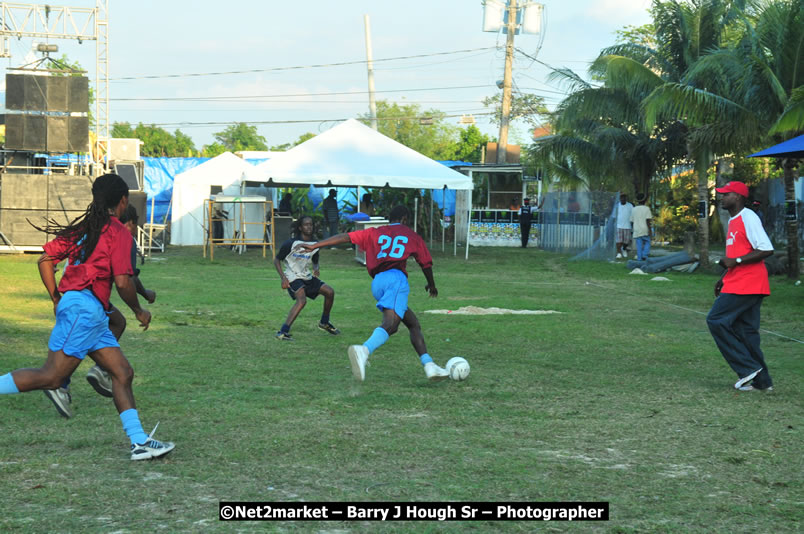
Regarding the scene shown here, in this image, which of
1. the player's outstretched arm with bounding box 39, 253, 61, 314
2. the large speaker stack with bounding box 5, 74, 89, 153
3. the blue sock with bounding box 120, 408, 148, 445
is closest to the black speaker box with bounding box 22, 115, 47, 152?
the large speaker stack with bounding box 5, 74, 89, 153

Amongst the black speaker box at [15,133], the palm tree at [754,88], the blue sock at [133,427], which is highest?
the palm tree at [754,88]

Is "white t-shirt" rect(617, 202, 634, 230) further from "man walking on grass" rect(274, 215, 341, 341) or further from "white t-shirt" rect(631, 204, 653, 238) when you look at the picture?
"man walking on grass" rect(274, 215, 341, 341)

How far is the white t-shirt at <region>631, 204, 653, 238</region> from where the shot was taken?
85.6ft

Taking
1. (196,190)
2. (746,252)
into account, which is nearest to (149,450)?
(746,252)

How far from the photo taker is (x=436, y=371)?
25.8ft

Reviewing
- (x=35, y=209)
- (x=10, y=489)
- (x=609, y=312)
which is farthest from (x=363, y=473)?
(x=35, y=209)

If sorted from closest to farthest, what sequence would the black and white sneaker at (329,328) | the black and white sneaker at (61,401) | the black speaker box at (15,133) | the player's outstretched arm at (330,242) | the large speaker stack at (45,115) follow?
the black and white sneaker at (61,401) < the player's outstretched arm at (330,242) < the black and white sneaker at (329,328) < the black speaker box at (15,133) < the large speaker stack at (45,115)

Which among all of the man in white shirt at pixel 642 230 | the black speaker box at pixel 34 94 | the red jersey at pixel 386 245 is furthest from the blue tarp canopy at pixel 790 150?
the black speaker box at pixel 34 94

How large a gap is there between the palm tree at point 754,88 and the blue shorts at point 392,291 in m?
13.2

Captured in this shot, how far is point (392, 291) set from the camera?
7992mm

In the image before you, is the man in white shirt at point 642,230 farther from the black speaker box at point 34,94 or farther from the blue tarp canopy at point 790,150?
the black speaker box at point 34,94

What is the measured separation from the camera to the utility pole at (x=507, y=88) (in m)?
38.8

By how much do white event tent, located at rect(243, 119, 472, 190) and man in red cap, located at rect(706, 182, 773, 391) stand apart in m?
17.1

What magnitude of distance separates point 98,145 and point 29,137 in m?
3.89
